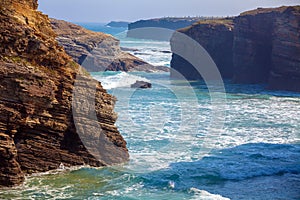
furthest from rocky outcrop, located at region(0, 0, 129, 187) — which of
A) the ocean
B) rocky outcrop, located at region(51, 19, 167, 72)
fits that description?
rocky outcrop, located at region(51, 19, 167, 72)

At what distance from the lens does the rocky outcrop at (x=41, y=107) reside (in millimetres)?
20953

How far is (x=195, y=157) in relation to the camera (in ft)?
91.9

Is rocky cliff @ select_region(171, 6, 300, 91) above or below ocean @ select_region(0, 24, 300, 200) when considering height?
above

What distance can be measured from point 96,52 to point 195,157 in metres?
54.2

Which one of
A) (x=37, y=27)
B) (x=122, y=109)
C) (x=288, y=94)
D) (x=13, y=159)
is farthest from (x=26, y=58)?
(x=288, y=94)

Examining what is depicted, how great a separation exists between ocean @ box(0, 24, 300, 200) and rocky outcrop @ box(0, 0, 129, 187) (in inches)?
30.8

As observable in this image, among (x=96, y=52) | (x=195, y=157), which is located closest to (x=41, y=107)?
(x=195, y=157)

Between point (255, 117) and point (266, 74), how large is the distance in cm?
2770

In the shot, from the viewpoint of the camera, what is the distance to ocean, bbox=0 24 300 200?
71.8ft

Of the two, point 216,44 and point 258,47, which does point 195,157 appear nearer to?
point 258,47

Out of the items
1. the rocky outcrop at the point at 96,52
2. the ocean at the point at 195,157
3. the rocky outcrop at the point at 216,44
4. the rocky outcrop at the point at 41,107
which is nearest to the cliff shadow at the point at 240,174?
the ocean at the point at 195,157

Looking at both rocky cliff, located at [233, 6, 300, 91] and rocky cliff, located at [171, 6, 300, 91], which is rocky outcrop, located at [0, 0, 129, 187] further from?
rocky cliff, located at [233, 6, 300, 91]

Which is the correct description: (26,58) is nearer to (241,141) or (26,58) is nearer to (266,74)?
(241,141)

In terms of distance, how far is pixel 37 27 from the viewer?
2319cm
